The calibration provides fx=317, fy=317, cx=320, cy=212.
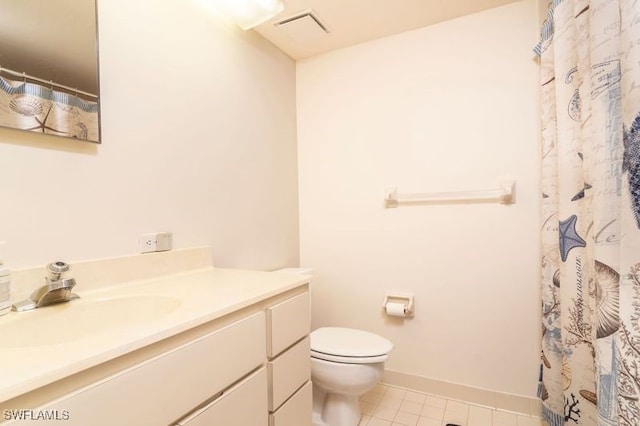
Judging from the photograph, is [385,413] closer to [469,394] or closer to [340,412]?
[340,412]

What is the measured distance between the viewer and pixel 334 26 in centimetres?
186

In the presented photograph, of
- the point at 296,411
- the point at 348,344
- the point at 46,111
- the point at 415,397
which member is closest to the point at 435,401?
the point at 415,397

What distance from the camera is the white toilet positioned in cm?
147

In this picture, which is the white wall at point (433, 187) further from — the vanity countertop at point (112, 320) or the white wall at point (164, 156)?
the vanity countertop at point (112, 320)

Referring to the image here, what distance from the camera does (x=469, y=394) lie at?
1.78 metres

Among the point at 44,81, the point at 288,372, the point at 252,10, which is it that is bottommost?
the point at 288,372

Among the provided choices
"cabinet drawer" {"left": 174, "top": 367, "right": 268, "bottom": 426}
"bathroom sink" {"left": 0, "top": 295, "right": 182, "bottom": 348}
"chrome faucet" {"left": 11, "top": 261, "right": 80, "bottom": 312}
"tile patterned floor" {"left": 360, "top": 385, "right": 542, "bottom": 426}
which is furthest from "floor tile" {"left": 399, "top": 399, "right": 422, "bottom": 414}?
"chrome faucet" {"left": 11, "top": 261, "right": 80, "bottom": 312}

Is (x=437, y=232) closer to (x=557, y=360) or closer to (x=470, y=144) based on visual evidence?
(x=470, y=144)

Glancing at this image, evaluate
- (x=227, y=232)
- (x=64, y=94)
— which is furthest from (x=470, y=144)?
(x=64, y=94)

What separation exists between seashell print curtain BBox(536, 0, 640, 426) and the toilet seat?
761 millimetres

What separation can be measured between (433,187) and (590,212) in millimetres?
838

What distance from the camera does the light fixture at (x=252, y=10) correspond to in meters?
1.51

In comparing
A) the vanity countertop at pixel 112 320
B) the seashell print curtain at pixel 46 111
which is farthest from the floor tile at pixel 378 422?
the seashell print curtain at pixel 46 111

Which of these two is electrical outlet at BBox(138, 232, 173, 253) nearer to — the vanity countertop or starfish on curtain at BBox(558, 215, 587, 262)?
the vanity countertop
